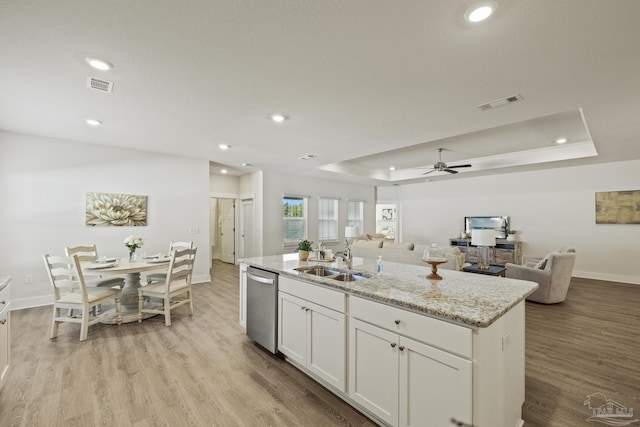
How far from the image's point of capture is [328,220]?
8.65 metres

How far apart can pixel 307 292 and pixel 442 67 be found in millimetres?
2146

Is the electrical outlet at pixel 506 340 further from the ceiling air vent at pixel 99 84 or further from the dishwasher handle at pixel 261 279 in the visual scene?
the ceiling air vent at pixel 99 84

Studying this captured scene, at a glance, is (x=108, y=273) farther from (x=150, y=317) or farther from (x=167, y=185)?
(x=167, y=185)

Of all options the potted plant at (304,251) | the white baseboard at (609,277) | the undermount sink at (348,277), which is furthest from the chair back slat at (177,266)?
the white baseboard at (609,277)

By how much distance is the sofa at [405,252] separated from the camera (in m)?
4.81

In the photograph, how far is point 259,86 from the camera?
2703 mm

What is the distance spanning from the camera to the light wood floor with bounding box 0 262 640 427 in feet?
6.56

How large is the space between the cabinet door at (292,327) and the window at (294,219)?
194 inches

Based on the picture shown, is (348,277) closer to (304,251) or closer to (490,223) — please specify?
(304,251)

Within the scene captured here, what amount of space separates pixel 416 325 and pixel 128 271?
3.48 metres

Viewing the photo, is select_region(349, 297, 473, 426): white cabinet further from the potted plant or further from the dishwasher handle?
the potted plant

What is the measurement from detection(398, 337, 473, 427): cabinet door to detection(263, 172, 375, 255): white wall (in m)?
5.79

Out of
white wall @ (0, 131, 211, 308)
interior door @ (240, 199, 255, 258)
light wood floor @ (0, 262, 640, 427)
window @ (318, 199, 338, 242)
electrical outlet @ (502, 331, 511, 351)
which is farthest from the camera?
window @ (318, 199, 338, 242)

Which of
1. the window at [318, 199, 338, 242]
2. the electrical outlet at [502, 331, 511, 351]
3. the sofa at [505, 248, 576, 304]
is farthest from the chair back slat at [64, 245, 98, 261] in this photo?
the sofa at [505, 248, 576, 304]
